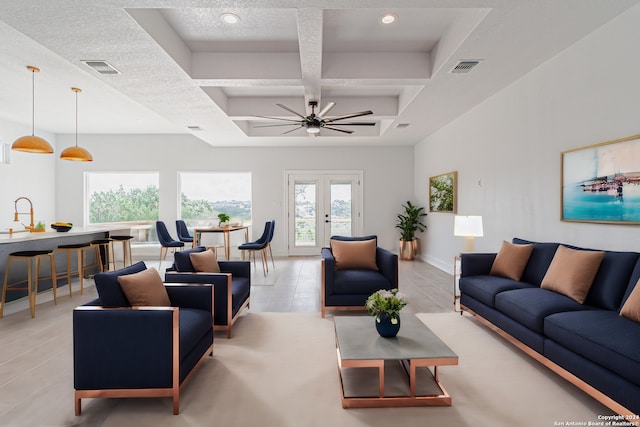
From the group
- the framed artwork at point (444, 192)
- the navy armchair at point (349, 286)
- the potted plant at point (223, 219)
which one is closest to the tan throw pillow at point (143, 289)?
the navy armchair at point (349, 286)

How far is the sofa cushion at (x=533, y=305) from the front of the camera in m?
2.54

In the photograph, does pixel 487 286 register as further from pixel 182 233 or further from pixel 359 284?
pixel 182 233

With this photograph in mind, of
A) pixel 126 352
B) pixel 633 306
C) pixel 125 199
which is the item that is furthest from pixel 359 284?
pixel 125 199

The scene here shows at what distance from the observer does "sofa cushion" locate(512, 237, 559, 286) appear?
329 centimetres

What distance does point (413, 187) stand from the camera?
28.4ft

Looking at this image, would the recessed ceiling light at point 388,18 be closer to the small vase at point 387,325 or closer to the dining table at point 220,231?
the small vase at point 387,325

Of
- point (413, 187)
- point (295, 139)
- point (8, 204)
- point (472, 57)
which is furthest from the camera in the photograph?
point (413, 187)

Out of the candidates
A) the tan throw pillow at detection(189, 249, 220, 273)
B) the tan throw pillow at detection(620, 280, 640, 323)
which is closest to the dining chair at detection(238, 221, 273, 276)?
the tan throw pillow at detection(189, 249, 220, 273)

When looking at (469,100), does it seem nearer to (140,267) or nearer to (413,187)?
(413,187)

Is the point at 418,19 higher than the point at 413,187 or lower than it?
higher

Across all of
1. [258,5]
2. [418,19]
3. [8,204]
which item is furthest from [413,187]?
[8,204]

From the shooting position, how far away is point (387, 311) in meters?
2.38

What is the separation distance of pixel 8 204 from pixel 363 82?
7786 mm

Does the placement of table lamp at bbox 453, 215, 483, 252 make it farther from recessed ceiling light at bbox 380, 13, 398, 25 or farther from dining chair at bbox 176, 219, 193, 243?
dining chair at bbox 176, 219, 193, 243
